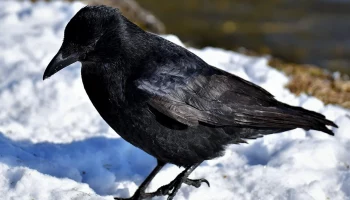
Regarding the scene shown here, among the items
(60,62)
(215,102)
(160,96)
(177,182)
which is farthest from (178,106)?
(60,62)

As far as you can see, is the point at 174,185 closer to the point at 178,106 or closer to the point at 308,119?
the point at 178,106

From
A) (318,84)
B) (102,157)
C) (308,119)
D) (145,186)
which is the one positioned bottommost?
(145,186)

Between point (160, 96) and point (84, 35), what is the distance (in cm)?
68

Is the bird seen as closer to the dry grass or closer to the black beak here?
the black beak

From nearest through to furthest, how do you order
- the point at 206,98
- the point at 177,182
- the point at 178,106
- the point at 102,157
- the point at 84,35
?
the point at 84,35, the point at 178,106, the point at 206,98, the point at 177,182, the point at 102,157

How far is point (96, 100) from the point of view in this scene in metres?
4.45

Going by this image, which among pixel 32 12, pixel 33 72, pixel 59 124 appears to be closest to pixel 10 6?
pixel 32 12

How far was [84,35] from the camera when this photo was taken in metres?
4.37

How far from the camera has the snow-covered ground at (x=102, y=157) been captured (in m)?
4.82

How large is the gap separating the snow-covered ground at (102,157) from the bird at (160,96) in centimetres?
38

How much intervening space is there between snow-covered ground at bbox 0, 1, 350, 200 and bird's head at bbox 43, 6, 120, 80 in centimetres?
90

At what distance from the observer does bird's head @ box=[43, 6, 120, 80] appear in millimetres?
4336

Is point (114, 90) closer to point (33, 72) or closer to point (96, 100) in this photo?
point (96, 100)

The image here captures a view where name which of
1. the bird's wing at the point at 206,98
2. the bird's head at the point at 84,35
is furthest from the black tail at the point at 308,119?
the bird's head at the point at 84,35
